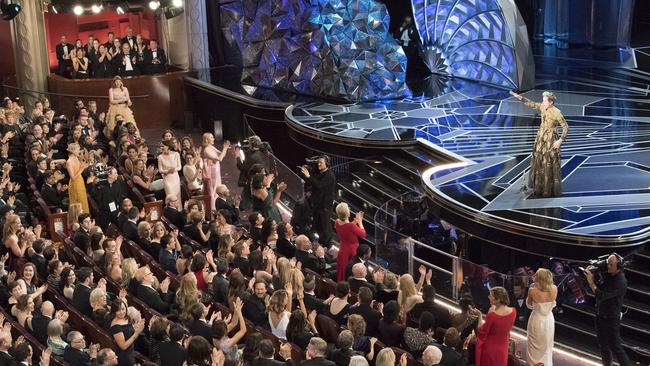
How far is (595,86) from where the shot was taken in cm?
1653

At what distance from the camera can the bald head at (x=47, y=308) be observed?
752cm

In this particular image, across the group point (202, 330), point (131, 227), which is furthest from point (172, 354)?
point (131, 227)

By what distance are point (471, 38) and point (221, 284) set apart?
31.3ft

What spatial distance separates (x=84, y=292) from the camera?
784cm

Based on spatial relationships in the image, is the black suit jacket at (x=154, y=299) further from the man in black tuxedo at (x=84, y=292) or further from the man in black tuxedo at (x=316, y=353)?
the man in black tuxedo at (x=316, y=353)

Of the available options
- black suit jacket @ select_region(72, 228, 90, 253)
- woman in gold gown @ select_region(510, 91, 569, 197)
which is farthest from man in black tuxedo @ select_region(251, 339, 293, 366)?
woman in gold gown @ select_region(510, 91, 569, 197)

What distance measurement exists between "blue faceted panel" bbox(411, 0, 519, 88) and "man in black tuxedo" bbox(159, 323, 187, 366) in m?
10.4

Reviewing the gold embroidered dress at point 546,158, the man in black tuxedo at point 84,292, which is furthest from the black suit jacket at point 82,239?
the gold embroidered dress at point 546,158

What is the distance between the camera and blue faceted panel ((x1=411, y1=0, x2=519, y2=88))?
52.9 feet

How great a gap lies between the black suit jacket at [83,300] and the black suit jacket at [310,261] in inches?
78.0

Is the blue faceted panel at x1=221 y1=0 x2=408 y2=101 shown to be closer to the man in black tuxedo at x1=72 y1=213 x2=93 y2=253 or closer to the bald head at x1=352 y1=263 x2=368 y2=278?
the man in black tuxedo at x1=72 y1=213 x2=93 y2=253

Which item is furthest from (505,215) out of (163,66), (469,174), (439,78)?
(163,66)

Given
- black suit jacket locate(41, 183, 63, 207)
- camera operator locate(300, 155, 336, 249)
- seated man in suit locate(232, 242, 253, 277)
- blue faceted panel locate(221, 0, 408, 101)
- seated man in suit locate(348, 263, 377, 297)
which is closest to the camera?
seated man in suit locate(348, 263, 377, 297)

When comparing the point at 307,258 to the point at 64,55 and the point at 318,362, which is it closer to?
the point at 318,362
